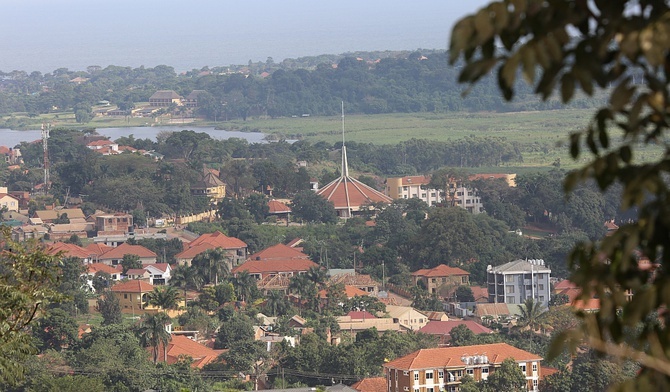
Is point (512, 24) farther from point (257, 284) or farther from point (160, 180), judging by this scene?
point (160, 180)

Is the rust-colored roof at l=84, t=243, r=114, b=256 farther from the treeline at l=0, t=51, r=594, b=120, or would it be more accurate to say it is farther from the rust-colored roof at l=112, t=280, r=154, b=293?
the treeline at l=0, t=51, r=594, b=120

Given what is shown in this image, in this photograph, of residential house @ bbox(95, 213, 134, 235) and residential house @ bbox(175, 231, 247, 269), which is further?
residential house @ bbox(95, 213, 134, 235)

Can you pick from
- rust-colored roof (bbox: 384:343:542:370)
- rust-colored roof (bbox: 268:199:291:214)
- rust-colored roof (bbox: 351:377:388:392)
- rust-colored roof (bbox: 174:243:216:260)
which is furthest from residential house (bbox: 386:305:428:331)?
rust-colored roof (bbox: 268:199:291:214)

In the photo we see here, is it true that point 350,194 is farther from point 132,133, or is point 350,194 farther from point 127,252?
point 132,133

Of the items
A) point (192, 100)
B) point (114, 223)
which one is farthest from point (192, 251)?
point (192, 100)

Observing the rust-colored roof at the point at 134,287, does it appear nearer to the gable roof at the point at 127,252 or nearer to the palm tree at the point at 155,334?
the gable roof at the point at 127,252

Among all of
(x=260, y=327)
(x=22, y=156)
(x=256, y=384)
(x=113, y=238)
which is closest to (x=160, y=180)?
(x=113, y=238)
